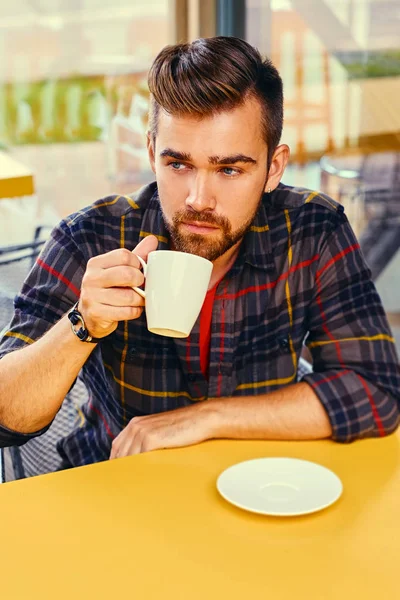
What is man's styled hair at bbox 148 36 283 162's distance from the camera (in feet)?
4.77

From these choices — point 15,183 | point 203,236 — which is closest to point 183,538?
point 203,236

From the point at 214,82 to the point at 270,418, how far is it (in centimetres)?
57

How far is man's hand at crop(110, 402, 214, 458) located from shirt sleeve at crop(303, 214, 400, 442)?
0.66 feet

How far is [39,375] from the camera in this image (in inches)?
54.6

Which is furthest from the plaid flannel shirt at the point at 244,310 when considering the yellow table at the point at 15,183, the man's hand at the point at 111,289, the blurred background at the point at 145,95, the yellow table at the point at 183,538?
Result: the blurred background at the point at 145,95

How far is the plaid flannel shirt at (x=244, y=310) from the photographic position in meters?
1.53

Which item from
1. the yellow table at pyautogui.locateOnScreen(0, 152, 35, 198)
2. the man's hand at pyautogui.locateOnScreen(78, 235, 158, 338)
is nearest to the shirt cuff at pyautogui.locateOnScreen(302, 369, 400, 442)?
the man's hand at pyautogui.locateOnScreen(78, 235, 158, 338)

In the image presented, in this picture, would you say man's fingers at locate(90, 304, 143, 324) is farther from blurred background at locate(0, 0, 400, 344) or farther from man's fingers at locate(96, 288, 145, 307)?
blurred background at locate(0, 0, 400, 344)

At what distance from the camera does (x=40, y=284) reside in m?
1.52

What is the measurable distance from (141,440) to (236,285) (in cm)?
40

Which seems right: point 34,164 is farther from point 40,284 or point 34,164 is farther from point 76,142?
point 40,284

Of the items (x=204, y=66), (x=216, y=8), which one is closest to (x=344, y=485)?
(x=204, y=66)

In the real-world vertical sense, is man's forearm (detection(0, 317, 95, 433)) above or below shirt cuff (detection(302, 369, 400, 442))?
above

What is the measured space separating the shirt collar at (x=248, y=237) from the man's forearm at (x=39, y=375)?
0.31 meters
